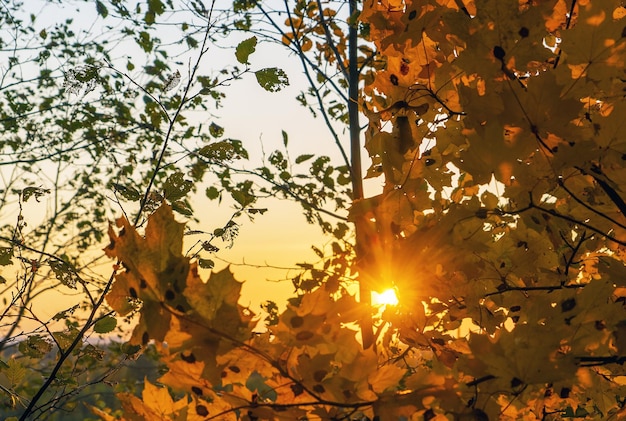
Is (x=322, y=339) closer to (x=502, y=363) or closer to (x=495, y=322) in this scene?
(x=502, y=363)

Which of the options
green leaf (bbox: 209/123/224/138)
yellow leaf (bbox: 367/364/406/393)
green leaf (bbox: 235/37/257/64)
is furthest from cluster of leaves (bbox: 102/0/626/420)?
green leaf (bbox: 209/123/224/138)

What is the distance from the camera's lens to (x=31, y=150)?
22.0 feet

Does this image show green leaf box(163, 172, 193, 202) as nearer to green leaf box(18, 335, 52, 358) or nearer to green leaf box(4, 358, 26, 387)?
green leaf box(18, 335, 52, 358)

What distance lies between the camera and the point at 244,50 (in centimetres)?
208

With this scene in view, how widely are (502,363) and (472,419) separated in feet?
0.40

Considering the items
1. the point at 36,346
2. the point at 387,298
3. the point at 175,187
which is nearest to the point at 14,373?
the point at 36,346

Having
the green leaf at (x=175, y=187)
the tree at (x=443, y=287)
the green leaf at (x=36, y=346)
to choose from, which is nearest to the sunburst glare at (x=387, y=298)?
the tree at (x=443, y=287)

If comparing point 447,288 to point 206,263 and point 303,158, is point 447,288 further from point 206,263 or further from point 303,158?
point 303,158

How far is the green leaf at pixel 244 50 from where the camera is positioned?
6.81 ft

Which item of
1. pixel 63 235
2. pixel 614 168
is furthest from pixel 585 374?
pixel 63 235

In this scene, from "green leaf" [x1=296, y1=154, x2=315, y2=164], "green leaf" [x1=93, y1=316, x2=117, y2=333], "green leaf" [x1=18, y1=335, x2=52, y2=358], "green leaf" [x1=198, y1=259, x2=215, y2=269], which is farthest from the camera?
"green leaf" [x1=296, y1=154, x2=315, y2=164]

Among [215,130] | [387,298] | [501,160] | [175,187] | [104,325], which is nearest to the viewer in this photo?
[501,160]

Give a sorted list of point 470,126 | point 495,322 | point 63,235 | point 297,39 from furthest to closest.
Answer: point 63,235 < point 297,39 < point 495,322 < point 470,126

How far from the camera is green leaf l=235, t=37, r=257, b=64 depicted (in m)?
2.07
